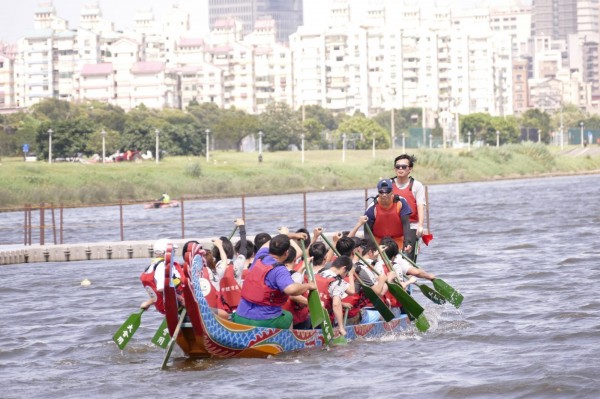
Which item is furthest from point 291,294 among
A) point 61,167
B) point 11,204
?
point 61,167

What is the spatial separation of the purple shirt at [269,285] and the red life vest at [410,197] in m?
3.75

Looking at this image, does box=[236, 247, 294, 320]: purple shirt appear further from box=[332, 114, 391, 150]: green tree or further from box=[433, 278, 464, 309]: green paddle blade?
box=[332, 114, 391, 150]: green tree

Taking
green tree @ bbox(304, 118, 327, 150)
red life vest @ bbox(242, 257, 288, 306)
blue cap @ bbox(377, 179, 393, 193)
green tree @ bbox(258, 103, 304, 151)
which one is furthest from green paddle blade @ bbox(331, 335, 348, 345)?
green tree @ bbox(304, 118, 327, 150)

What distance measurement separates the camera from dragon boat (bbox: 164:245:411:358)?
16547 mm

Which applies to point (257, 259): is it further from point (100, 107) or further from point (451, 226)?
point (100, 107)

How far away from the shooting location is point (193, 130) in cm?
12631

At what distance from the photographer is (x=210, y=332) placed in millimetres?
17047

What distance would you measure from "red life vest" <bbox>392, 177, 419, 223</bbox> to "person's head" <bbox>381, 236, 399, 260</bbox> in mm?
724

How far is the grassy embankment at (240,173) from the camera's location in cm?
8419

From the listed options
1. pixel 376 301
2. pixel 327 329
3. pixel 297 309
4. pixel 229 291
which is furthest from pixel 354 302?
pixel 229 291

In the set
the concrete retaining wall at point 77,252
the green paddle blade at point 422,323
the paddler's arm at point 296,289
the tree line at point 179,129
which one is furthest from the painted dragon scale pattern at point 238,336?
the tree line at point 179,129

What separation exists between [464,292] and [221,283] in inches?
359

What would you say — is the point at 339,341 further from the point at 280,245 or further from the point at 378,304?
the point at 280,245

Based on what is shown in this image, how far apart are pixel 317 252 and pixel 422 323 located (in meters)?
2.50
